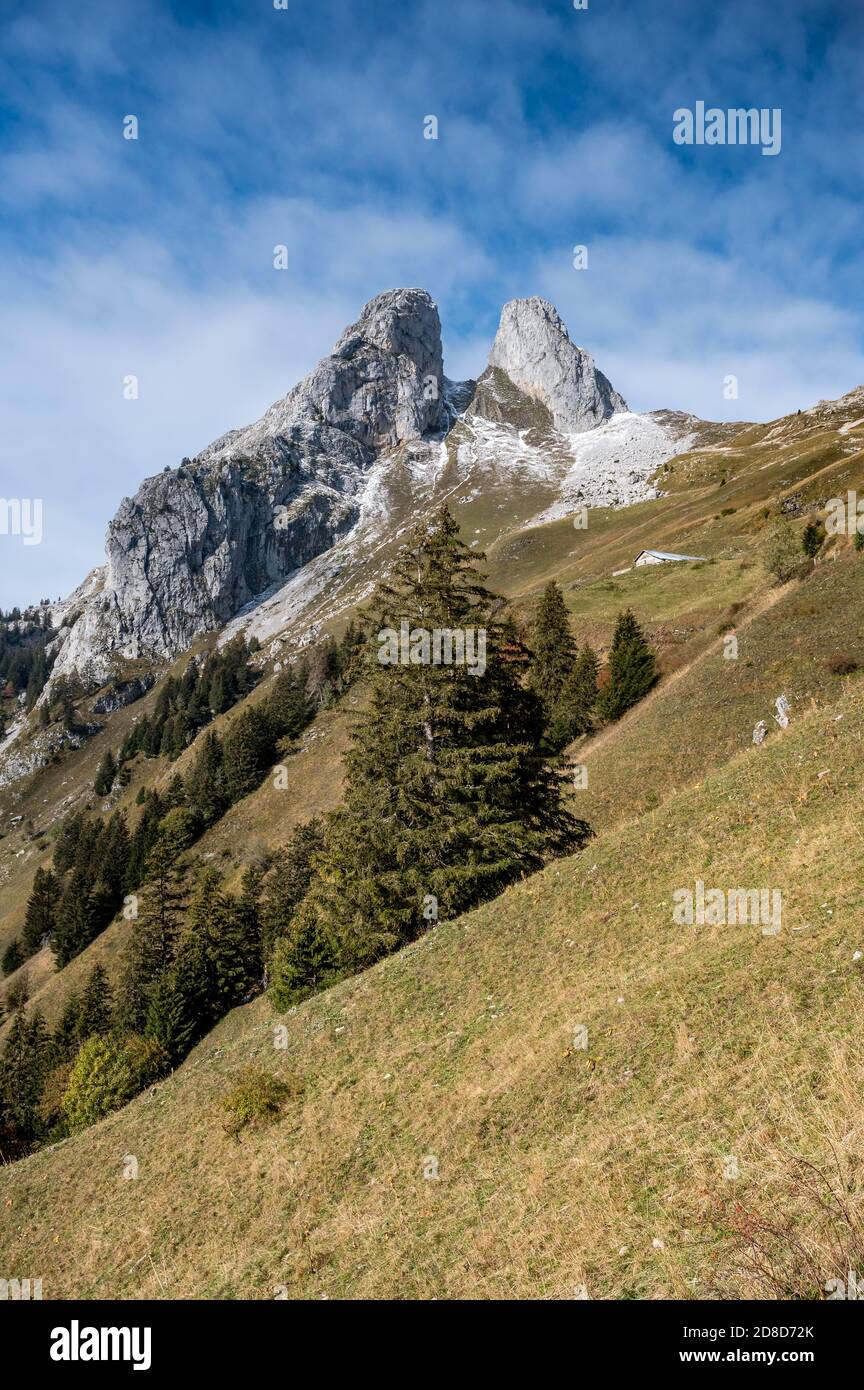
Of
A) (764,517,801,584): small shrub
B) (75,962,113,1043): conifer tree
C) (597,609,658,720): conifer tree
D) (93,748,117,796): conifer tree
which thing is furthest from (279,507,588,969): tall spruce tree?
(93,748,117,796): conifer tree

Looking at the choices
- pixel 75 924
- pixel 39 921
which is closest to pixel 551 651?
pixel 75 924

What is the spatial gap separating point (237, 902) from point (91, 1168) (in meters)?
48.3

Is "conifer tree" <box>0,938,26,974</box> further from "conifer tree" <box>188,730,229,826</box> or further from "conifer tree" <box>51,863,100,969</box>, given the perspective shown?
"conifer tree" <box>188,730,229,826</box>

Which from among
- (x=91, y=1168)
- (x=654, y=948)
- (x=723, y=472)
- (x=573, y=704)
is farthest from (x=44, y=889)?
(x=723, y=472)

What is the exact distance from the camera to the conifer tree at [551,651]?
5259 centimetres

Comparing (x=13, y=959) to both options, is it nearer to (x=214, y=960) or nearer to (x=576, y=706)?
(x=214, y=960)

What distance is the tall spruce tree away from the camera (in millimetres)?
23109

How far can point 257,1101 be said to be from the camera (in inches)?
592

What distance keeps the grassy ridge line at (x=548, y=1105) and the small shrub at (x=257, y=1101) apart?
1.53ft

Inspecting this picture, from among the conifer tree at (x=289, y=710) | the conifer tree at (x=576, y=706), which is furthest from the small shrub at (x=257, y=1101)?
the conifer tree at (x=289, y=710)

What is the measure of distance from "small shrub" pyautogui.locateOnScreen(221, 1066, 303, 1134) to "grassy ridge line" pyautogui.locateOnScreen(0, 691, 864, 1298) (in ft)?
1.53

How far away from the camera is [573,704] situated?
49469 millimetres

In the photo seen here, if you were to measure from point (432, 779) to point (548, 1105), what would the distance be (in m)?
13.9
